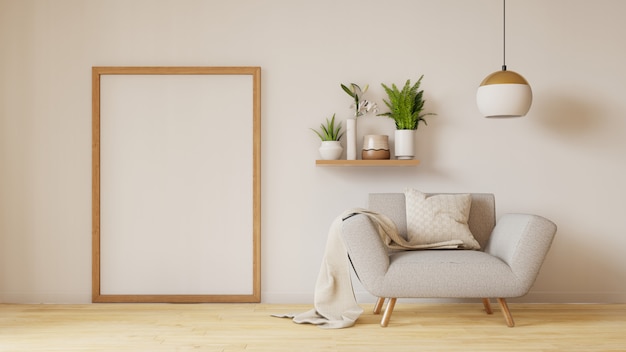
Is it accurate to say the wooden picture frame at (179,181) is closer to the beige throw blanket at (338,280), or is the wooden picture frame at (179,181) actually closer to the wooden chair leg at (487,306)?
the beige throw blanket at (338,280)

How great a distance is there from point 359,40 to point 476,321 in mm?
2068

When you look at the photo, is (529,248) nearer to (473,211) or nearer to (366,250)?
(473,211)

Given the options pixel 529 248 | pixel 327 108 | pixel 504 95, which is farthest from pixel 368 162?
pixel 529 248

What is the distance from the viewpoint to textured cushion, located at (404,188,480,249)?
3875mm

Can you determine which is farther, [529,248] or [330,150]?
[330,150]

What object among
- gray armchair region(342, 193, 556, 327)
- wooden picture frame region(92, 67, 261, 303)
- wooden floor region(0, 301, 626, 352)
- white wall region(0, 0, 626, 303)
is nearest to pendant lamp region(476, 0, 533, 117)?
white wall region(0, 0, 626, 303)

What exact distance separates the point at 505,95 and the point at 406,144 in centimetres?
72

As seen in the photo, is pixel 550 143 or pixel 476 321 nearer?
pixel 476 321

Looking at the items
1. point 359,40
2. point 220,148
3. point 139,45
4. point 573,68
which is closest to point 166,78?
point 139,45

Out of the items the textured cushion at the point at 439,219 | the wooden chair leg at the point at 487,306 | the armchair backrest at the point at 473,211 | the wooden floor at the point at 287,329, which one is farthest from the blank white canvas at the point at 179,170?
the wooden chair leg at the point at 487,306

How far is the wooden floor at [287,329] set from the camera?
10.2 feet

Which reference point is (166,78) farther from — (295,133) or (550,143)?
(550,143)

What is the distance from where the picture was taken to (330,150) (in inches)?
165

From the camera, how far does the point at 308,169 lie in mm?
4375
